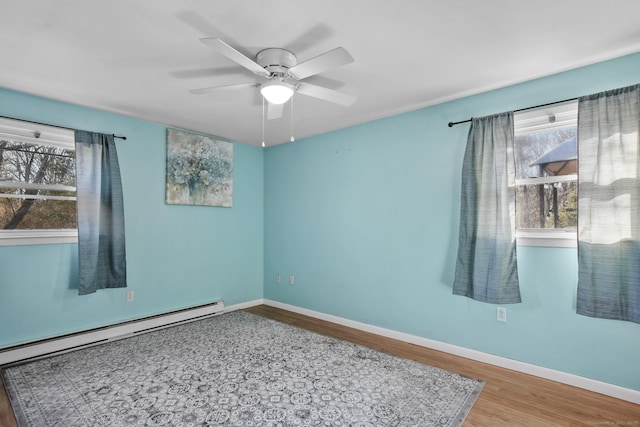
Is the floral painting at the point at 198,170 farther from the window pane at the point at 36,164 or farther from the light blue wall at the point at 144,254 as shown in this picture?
the window pane at the point at 36,164

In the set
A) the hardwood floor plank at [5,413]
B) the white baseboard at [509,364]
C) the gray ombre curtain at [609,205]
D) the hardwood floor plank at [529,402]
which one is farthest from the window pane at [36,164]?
the gray ombre curtain at [609,205]

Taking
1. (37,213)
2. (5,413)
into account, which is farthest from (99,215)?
(5,413)

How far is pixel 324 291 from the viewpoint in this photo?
4.06 meters

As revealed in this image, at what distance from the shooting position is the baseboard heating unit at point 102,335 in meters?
2.72

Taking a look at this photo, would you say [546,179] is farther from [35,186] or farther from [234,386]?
[35,186]

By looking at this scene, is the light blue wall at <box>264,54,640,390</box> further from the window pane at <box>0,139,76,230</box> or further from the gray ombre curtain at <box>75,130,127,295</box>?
the window pane at <box>0,139,76,230</box>

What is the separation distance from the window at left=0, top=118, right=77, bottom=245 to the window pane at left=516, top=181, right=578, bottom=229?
4184mm

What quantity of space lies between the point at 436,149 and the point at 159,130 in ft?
10.3

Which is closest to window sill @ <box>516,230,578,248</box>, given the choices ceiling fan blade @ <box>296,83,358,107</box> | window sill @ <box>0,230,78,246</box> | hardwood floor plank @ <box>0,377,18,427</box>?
ceiling fan blade @ <box>296,83,358,107</box>

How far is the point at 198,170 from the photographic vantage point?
13.4 feet

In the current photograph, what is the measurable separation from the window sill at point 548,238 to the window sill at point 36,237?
4.13 metres

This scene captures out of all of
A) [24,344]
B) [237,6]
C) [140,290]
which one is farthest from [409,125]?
[24,344]

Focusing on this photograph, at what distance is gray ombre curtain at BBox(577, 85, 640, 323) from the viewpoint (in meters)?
2.12

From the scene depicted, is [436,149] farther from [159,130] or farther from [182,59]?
[159,130]
